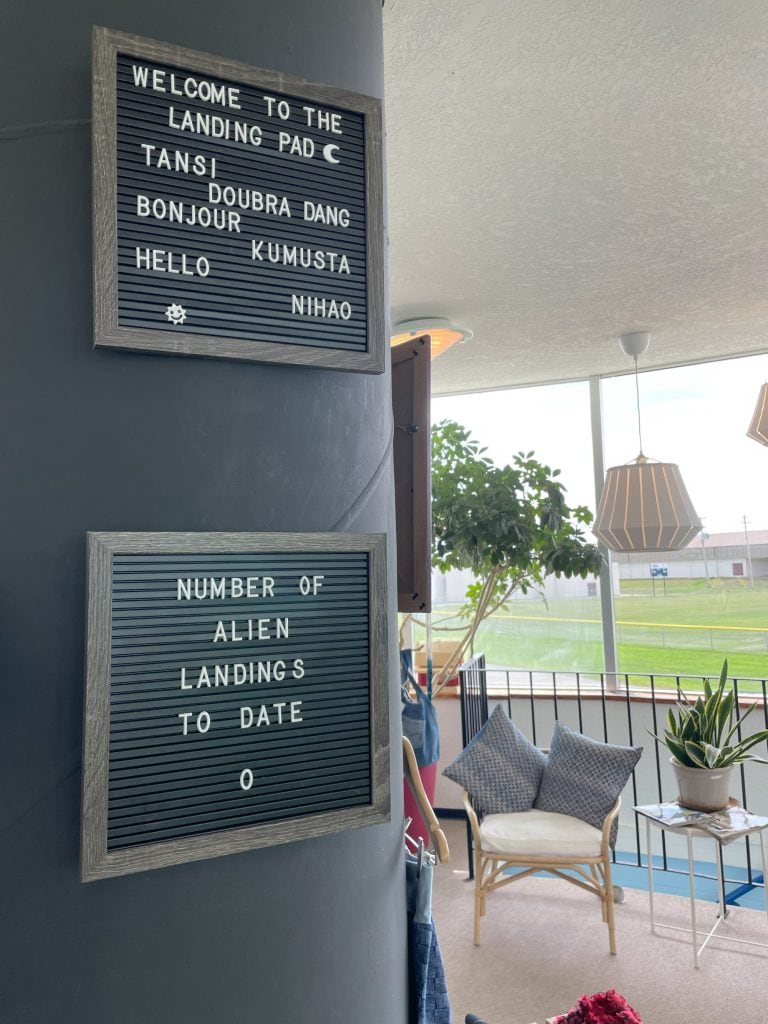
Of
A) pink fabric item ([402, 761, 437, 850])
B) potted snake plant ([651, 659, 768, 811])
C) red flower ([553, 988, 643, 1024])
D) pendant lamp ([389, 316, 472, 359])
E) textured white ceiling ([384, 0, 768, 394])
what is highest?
textured white ceiling ([384, 0, 768, 394])

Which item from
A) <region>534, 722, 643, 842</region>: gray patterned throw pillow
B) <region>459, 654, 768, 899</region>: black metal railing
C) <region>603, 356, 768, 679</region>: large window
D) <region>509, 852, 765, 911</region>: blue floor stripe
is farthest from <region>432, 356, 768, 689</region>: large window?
<region>534, 722, 643, 842</region>: gray patterned throw pillow

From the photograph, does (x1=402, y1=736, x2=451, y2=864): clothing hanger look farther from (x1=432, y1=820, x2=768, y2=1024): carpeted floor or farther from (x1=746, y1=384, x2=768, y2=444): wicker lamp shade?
(x1=746, y1=384, x2=768, y2=444): wicker lamp shade

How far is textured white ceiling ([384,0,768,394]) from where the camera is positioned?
2.10 metres

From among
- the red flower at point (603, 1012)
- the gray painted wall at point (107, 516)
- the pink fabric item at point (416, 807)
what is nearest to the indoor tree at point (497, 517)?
the pink fabric item at point (416, 807)

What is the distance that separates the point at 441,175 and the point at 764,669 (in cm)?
442

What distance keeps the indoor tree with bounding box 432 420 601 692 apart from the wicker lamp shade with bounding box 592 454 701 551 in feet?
0.77

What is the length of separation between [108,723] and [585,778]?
3.24 m

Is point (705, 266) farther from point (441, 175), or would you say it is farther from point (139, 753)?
point (139, 753)

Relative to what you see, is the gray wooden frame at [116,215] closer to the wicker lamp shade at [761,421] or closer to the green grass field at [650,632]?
the wicker lamp shade at [761,421]

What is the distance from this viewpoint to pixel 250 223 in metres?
1.17

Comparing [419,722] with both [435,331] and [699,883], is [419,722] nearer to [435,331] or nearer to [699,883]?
[435,331]

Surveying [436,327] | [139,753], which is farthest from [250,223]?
[436,327]

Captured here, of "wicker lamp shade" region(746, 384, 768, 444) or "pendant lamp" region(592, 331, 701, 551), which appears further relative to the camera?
"pendant lamp" region(592, 331, 701, 551)

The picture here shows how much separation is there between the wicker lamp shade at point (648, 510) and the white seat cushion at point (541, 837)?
178 centimetres
